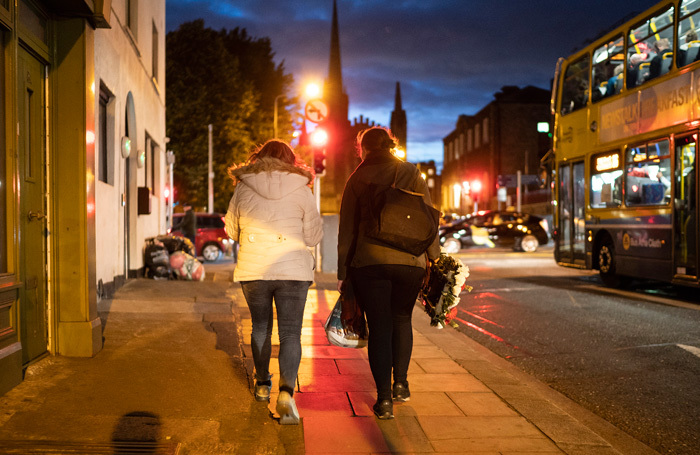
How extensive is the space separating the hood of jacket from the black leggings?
0.67 metres

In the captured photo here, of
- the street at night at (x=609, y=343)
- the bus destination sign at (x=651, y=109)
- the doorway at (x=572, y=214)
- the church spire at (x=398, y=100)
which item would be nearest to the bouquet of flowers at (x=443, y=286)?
the street at night at (x=609, y=343)

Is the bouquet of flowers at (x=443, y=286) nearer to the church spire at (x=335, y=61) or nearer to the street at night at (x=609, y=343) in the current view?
the street at night at (x=609, y=343)

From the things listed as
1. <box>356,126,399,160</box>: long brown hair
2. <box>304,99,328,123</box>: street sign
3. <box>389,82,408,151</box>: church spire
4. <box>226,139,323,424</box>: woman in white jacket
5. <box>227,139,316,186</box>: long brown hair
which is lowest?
<box>226,139,323,424</box>: woman in white jacket

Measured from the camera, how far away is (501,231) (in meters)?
26.3

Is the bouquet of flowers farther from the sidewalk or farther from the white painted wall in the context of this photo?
the white painted wall

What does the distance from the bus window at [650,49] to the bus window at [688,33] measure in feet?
0.76

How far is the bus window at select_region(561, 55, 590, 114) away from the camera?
45.5ft

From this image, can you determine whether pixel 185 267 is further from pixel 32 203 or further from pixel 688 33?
pixel 688 33

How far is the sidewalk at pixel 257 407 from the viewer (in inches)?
153

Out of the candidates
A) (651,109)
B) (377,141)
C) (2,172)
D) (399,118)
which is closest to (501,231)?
(651,109)

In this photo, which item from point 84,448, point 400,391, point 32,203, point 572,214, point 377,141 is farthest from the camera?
point 572,214

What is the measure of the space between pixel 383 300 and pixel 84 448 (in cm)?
188

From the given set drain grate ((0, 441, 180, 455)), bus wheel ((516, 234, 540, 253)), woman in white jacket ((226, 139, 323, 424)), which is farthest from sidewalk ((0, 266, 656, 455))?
bus wheel ((516, 234, 540, 253))

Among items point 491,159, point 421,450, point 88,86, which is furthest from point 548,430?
point 491,159
